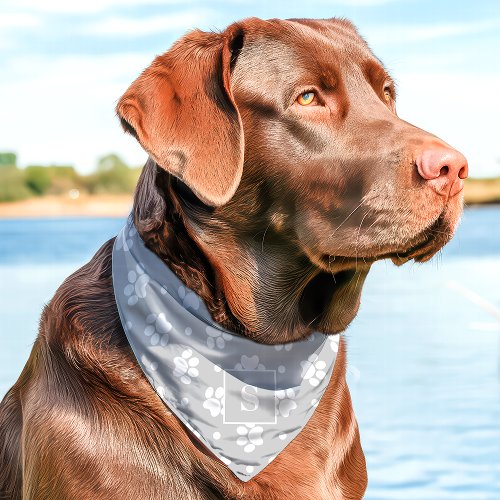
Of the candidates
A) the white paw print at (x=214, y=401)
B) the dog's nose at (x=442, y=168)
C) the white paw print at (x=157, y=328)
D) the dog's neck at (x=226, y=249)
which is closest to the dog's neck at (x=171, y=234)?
the dog's neck at (x=226, y=249)

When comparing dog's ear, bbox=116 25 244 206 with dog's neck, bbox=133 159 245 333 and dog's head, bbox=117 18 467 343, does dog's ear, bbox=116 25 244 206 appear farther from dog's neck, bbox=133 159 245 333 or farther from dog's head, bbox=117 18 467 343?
dog's neck, bbox=133 159 245 333

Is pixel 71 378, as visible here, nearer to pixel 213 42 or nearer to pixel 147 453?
pixel 147 453

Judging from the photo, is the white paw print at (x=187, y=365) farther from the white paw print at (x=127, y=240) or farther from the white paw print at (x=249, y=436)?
the white paw print at (x=127, y=240)

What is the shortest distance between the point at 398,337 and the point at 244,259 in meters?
8.23

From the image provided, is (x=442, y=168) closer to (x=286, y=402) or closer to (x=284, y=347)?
(x=284, y=347)

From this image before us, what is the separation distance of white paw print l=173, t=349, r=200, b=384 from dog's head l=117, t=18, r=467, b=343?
19 cm

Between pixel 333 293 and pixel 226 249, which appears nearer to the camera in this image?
pixel 226 249

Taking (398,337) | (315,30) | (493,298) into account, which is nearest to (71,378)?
(315,30)

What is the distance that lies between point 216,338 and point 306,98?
780mm

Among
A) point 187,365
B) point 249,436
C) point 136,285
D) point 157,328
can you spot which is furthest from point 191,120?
point 249,436

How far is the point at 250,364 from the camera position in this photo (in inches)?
140

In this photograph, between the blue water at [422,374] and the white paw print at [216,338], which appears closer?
the white paw print at [216,338]

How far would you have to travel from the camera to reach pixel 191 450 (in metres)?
3.40

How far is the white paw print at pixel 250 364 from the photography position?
11.7 feet
